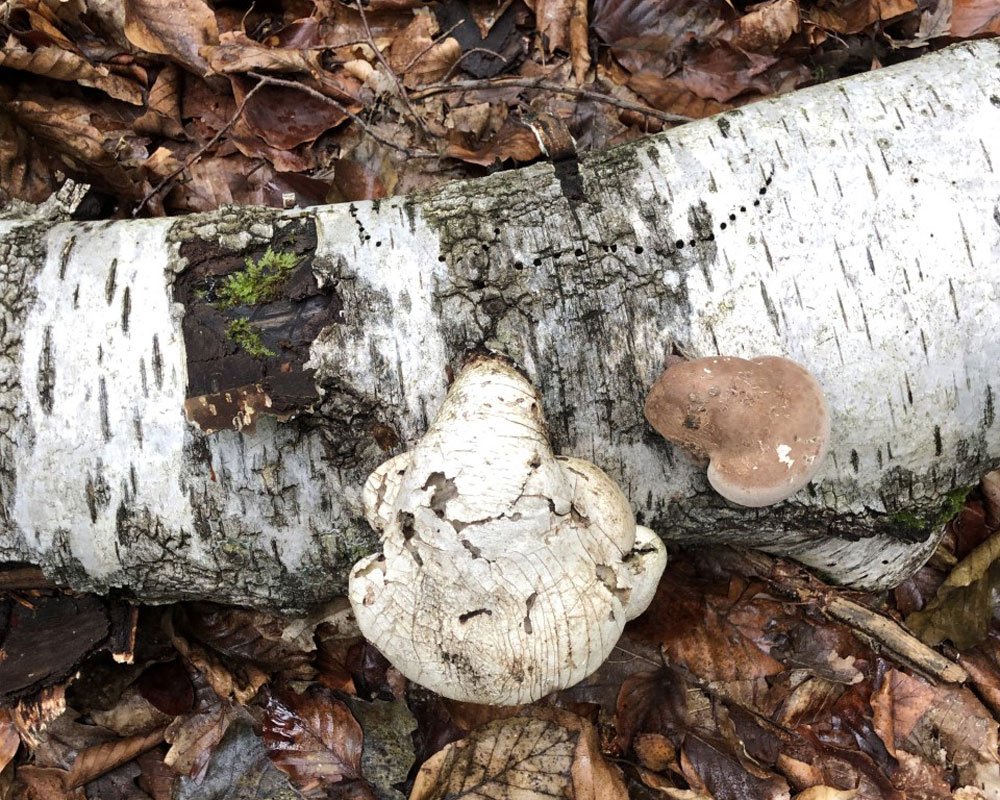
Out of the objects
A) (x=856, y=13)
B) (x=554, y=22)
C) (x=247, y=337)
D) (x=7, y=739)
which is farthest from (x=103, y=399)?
(x=856, y=13)

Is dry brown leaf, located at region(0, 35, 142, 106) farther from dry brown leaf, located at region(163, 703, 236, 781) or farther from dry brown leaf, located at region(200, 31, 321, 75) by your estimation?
dry brown leaf, located at region(163, 703, 236, 781)

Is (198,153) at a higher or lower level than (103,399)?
higher

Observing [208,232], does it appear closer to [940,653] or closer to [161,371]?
[161,371]

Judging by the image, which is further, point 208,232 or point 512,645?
point 208,232

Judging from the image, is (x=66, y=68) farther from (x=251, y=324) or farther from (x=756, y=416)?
(x=756, y=416)

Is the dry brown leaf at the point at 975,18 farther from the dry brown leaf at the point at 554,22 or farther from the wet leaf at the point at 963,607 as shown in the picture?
the wet leaf at the point at 963,607

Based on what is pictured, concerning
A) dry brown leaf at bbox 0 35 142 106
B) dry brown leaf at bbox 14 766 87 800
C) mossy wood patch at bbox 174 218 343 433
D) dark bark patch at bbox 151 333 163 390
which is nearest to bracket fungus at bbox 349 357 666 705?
mossy wood patch at bbox 174 218 343 433

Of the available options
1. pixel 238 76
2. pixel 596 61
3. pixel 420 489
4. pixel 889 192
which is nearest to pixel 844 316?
pixel 889 192
